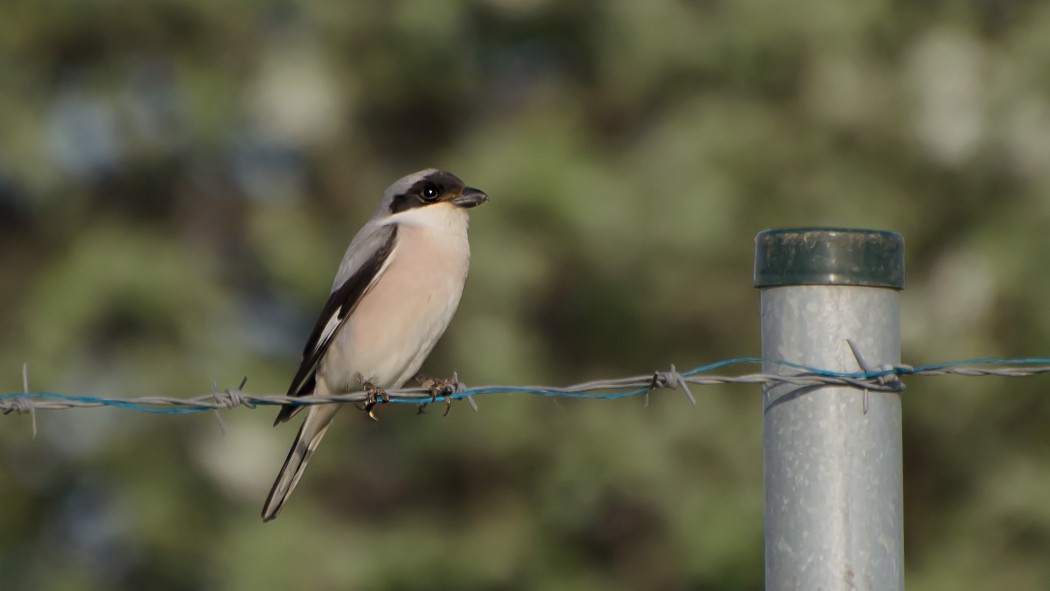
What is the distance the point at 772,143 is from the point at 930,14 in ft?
4.45

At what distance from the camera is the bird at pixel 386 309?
→ 4.81 metres

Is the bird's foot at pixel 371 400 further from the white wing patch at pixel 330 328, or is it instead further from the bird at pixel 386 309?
the white wing patch at pixel 330 328

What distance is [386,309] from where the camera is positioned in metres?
4.81

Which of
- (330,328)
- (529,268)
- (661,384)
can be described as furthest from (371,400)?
(529,268)

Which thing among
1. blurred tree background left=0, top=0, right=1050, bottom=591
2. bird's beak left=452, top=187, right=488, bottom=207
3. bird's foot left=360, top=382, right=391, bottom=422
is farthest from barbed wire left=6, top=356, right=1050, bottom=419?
blurred tree background left=0, top=0, right=1050, bottom=591

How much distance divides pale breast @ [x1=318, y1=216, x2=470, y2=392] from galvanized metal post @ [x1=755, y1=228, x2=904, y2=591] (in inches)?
90.0

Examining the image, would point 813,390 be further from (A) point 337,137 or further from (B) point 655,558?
(A) point 337,137

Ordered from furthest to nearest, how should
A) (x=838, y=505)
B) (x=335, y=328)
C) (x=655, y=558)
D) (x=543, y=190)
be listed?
(x=655, y=558)
(x=543, y=190)
(x=335, y=328)
(x=838, y=505)

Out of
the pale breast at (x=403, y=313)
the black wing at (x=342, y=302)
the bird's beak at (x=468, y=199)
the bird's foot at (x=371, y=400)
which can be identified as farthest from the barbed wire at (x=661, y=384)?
the bird's beak at (x=468, y=199)

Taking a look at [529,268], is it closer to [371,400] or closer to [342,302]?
[342,302]

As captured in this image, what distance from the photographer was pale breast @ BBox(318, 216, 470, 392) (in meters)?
4.81

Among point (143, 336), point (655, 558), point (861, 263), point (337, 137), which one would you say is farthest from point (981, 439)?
point (861, 263)

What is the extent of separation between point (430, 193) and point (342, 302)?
543mm

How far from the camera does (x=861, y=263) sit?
103 inches
